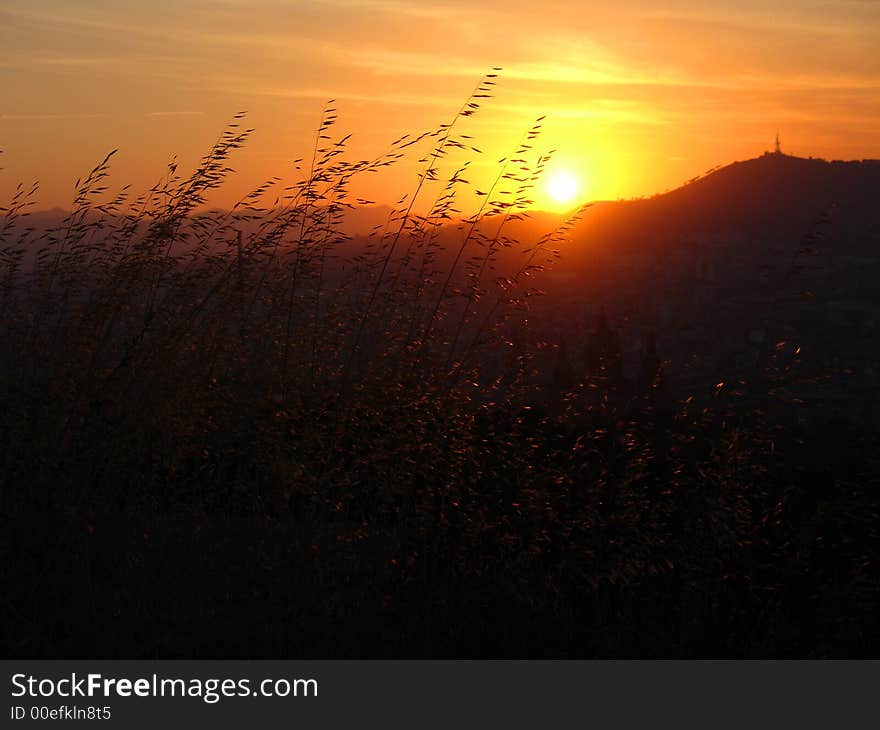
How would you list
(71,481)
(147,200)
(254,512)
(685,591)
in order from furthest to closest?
1. (147,200)
2. (254,512)
3. (685,591)
4. (71,481)

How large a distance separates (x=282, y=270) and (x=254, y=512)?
1120mm

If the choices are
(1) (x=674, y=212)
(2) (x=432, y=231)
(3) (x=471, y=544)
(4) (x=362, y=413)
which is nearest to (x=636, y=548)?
(3) (x=471, y=544)

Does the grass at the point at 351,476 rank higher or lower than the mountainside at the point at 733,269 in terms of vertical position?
lower

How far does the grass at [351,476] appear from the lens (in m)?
2.59

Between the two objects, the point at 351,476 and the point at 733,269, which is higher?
the point at 733,269

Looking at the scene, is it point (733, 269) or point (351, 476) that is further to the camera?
point (733, 269)

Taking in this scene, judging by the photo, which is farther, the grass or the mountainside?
the mountainside

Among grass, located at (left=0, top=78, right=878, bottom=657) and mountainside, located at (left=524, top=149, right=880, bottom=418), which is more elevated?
mountainside, located at (left=524, top=149, right=880, bottom=418)

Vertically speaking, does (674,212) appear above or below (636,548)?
above

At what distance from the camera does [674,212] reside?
5500 cm

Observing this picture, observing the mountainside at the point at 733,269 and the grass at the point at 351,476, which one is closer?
A: the grass at the point at 351,476

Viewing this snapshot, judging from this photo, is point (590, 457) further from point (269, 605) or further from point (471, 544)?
point (269, 605)

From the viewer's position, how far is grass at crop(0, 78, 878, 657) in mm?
2592

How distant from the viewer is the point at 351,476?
3.07 m
